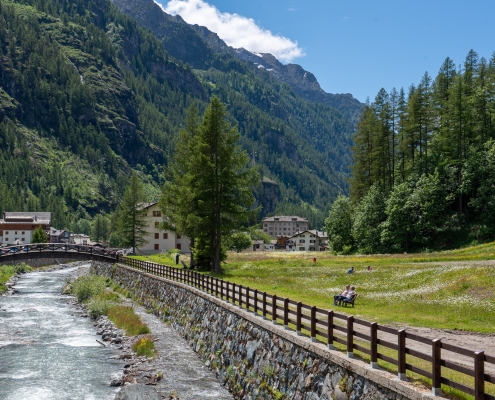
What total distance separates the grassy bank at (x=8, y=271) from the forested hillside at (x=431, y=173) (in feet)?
175

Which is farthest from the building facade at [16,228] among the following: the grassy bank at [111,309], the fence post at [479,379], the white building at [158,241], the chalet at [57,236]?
the fence post at [479,379]

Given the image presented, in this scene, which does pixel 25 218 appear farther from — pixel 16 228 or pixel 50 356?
pixel 50 356

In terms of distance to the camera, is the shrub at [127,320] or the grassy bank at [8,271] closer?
the shrub at [127,320]

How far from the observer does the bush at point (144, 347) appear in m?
31.2

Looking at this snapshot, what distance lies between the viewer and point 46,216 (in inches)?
7096

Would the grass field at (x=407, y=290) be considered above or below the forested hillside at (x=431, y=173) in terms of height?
below

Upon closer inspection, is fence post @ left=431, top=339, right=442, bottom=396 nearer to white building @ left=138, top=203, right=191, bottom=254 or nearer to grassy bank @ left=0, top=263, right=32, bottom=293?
grassy bank @ left=0, top=263, right=32, bottom=293

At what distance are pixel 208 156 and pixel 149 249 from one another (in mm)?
67902

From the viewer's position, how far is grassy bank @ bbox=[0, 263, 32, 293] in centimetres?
6793

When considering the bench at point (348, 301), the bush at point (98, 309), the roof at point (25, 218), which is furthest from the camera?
the roof at point (25, 218)

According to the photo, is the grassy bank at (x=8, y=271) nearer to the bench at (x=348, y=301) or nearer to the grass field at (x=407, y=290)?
the grass field at (x=407, y=290)

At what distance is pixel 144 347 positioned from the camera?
105ft

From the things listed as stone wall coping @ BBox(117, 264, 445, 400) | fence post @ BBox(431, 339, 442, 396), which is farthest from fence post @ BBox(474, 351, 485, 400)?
fence post @ BBox(431, 339, 442, 396)

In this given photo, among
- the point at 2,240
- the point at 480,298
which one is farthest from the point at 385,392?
the point at 2,240
